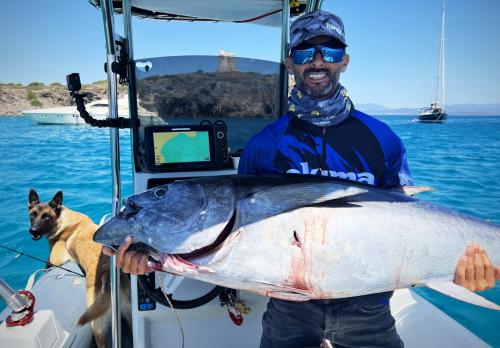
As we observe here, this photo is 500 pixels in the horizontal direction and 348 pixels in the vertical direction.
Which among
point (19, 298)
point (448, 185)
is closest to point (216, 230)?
point (19, 298)

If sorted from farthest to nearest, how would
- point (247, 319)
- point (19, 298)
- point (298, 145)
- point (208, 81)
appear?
point (208, 81) → point (247, 319) → point (19, 298) → point (298, 145)

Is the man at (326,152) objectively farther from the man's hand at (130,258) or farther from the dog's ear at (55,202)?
the dog's ear at (55,202)

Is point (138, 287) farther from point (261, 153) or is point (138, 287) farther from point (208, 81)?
point (208, 81)

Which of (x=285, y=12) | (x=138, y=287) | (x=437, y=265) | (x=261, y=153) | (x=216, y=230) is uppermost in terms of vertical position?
(x=285, y=12)

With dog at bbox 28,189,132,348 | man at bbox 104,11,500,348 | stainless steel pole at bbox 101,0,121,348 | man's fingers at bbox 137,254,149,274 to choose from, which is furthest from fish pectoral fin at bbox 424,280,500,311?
dog at bbox 28,189,132,348

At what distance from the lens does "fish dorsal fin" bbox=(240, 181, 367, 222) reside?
1298 millimetres

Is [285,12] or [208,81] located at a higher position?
[285,12]

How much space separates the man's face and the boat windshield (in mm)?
1531

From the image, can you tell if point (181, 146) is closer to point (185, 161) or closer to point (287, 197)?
point (185, 161)

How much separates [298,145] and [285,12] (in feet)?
6.90

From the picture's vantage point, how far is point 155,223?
125cm

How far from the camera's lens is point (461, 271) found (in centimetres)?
140

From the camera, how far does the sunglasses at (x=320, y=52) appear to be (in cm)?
174

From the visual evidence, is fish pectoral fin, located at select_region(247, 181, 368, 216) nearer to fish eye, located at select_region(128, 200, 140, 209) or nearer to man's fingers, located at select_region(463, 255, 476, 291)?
fish eye, located at select_region(128, 200, 140, 209)
